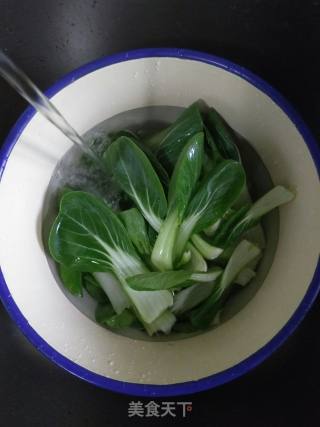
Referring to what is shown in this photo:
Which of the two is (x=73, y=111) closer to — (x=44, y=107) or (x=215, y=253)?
(x=44, y=107)

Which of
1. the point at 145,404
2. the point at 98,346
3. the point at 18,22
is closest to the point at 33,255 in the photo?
the point at 98,346

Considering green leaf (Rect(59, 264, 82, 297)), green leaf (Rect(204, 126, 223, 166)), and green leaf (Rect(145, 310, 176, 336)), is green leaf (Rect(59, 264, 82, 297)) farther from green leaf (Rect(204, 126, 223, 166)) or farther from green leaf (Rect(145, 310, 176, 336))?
green leaf (Rect(204, 126, 223, 166))

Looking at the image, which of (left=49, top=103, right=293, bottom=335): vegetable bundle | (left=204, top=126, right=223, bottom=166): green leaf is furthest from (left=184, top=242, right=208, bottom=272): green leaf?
(left=204, top=126, right=223, bottom=166): green leaf

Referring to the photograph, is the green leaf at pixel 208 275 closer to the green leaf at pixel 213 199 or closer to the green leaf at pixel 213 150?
the green leaf at pixel 213 199

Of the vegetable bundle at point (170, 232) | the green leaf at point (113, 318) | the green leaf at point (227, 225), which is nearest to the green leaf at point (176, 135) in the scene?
the vegetable bundle at point (170, 232)

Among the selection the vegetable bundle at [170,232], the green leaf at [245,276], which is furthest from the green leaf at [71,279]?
the green leaf at [245,276]

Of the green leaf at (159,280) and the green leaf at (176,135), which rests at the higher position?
the green leaf at (176,135)

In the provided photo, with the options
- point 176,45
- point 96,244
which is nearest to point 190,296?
point 96,244

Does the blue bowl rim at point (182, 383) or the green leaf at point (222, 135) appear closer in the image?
the blue bowl rim at point (182, 383)
